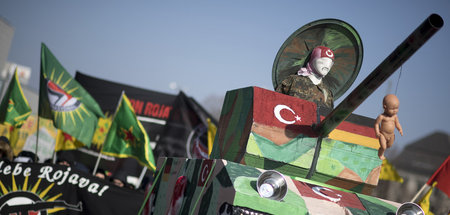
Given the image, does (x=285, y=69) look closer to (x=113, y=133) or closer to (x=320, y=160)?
(x=320, y=160)

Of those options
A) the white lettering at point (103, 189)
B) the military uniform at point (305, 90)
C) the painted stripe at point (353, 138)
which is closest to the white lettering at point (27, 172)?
the white lettering at point (103, 189)

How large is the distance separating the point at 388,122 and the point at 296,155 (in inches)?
38.1

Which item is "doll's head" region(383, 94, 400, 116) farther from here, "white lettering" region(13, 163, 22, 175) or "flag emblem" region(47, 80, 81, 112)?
"flag emblem" region(47, 80, 81, 112)

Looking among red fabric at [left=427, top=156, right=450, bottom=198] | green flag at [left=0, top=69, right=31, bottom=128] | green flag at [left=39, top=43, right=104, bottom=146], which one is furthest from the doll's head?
green flag at [left=0, top=69, right=31, bottom=128]

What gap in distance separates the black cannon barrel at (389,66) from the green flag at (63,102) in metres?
7.55

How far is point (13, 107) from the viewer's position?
12.2 meters

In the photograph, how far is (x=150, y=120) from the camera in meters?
16.0

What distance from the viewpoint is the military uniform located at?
6.53m

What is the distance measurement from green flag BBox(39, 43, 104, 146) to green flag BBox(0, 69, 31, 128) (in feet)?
2.89

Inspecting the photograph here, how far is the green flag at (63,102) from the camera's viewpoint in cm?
1141

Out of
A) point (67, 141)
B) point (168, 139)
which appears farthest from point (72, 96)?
point (168, 139)

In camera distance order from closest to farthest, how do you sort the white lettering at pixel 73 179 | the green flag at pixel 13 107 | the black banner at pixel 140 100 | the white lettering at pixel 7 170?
the white lettering at pixel 7 170
the white lettering at pixel 73 179
the green flag at pixel 13 107
the black banner at pixel 140 100

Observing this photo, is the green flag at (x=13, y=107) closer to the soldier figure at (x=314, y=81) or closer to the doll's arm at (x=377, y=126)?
the soldier figure at (x=314, y=81)

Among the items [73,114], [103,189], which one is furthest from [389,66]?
[73,114]
